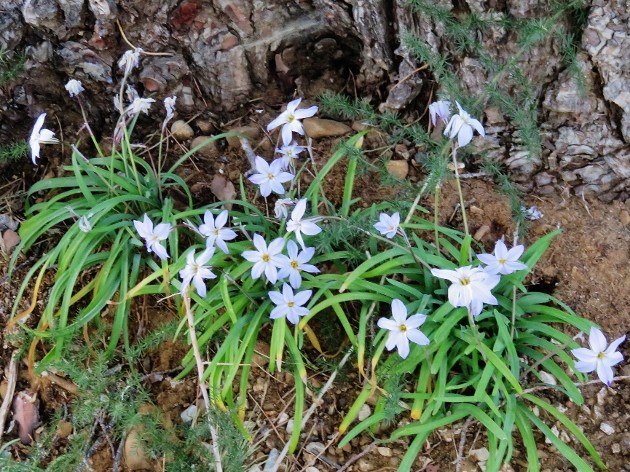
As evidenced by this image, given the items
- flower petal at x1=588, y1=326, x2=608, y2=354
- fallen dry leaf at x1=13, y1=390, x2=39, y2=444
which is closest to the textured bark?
flower petal at x1=588, y1=326, x2=608, y2=354

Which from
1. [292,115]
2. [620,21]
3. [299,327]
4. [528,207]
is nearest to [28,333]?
[299,327]

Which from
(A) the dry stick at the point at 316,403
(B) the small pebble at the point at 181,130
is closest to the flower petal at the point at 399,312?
(A) the dry stick at the point at 316,403

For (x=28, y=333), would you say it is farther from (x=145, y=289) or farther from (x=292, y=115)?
(x=292, y=115)

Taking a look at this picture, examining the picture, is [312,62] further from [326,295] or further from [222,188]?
[326,295]

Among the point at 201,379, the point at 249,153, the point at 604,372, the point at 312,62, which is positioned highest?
the point at 312,62

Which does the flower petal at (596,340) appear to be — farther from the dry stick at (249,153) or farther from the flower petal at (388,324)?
the dry stick at (249,153)

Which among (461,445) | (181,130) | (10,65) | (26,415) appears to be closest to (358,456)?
(461,445)
